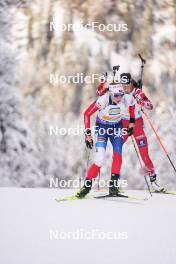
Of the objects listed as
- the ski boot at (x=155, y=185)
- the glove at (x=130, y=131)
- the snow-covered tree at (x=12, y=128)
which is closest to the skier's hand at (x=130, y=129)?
the glove at (x=130, y=131)

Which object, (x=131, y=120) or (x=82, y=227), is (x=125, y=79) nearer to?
(x=131, y=120)

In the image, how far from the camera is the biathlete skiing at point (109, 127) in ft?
6.41

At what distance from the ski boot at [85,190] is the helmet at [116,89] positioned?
15.8 inches

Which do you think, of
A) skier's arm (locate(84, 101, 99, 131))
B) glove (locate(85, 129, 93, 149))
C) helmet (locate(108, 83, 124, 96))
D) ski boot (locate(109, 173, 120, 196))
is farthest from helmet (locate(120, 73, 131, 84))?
ski boot (locate(109, 173, 120, 196))

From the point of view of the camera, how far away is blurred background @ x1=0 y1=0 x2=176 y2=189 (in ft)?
6.44

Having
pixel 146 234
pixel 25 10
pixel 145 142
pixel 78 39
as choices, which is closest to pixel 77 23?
pixel 78 39

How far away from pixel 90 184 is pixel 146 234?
32 cm

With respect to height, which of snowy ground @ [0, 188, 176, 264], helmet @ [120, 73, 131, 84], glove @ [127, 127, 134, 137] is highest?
helmet @ [120, 73, 131, 84]

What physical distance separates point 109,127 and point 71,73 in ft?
0.95

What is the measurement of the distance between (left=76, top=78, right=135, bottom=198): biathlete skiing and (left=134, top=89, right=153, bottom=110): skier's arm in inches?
1.3

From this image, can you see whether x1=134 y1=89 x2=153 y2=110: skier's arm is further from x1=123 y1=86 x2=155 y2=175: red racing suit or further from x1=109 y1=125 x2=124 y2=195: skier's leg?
x1=109 y1=125 x2=124 y2=195: skier's leg

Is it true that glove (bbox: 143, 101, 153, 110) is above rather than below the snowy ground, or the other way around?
above

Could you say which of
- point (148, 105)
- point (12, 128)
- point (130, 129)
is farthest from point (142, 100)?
point (12, 128)

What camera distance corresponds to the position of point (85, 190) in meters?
1.95
